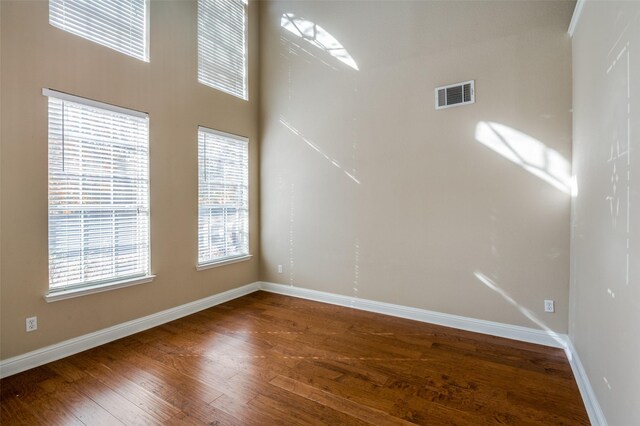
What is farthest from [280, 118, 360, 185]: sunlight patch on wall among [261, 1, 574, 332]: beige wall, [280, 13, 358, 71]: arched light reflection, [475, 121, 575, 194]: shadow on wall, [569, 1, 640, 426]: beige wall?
[569, 1, 640, 426]: beige wall

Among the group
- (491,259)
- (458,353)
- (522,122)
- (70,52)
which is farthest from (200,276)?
(522,122)

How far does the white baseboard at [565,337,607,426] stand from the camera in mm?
1760

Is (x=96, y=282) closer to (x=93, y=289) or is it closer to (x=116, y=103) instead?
(x=93, y=289)

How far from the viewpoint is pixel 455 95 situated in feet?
10.5

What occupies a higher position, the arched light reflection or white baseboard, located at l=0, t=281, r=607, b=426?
the arched light reflection

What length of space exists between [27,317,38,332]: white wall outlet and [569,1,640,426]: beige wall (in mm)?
3849

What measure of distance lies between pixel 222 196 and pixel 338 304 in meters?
2.11

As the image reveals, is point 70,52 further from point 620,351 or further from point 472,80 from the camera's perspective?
point 620,351

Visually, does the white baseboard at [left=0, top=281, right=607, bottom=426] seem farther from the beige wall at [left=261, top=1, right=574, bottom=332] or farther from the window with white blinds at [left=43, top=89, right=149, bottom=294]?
the window with white blinds at [left=43, top=89, right=149, bottom=294]

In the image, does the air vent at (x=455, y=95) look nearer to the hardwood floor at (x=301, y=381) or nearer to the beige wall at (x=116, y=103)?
the hardwood floor at (x=301, y=381)

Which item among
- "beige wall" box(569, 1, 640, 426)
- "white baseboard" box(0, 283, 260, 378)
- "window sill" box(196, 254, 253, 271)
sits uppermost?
"beige wall" box(569, 1, 640, 426)

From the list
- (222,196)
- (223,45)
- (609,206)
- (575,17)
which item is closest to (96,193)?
(222,196)

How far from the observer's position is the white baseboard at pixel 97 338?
241 centimetres

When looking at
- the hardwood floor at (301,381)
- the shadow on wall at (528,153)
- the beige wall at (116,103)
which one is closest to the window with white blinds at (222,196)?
the beige wall at (116,103)
